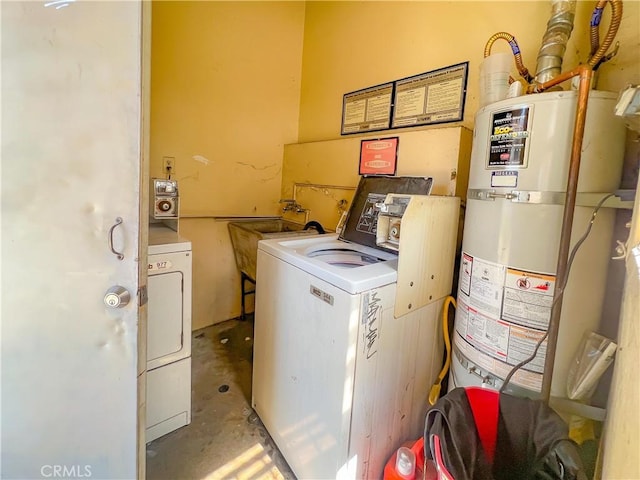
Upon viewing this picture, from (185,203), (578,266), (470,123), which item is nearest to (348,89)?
(470,123)

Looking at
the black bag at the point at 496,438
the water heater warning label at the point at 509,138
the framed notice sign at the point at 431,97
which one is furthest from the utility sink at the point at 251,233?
the black bag at the point at 496,438

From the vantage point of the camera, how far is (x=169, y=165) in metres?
2.31

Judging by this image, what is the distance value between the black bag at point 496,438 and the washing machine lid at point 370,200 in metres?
0.82

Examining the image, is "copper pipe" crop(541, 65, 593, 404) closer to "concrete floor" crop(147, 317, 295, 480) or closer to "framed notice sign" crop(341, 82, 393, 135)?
"concrete floor" crop(147, 317, 295, 480)

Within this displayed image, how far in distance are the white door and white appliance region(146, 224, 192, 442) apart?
51 cm

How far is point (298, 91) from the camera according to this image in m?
2.92

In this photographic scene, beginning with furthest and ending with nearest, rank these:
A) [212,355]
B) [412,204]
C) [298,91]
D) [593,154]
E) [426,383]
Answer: [298,91]
[212,355]
[426,383]
[412,204]
[593,154]

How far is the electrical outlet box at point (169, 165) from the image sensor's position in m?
2.29

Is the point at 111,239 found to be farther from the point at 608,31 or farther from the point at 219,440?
the point at 608,31

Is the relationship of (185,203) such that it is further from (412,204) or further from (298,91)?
(412,204)

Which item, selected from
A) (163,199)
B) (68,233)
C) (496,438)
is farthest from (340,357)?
(163,199)

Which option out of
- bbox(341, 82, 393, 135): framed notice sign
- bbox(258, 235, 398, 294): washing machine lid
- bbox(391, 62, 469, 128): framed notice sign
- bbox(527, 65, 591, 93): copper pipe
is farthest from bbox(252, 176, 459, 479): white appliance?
bbox(341, 82, 393, 135): framed notice sign

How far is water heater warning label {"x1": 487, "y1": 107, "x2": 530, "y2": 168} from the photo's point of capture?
972 millimetres

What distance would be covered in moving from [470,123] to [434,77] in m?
0.38
